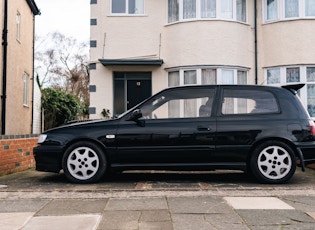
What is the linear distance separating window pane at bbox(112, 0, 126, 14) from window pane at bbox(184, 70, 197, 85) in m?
3.23

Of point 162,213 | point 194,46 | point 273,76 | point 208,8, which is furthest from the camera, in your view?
point 273,76

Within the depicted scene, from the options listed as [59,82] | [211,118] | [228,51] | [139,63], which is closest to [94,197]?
[211,118]

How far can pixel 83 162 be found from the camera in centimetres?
661

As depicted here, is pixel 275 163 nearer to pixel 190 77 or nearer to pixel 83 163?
pixel 83 163

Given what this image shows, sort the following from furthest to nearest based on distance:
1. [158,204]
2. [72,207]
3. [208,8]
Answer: [208,8]
[158,204]
[72,207]

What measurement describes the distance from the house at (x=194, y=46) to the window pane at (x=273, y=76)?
0.01 meters

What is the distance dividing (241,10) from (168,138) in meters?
9.63

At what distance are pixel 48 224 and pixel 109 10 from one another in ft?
38.0

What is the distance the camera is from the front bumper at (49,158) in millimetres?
6664

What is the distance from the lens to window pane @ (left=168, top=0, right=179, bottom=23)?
14594 mm

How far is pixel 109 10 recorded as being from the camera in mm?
14656

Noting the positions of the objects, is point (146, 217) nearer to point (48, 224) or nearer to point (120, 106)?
point (48, 224)

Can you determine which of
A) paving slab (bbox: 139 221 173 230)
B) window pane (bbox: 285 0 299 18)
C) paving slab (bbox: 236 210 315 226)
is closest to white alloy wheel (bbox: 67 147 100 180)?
paving slab (bbox: 139 221 173 230)

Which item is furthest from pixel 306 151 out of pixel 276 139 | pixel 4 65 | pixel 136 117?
pixel 4 65
